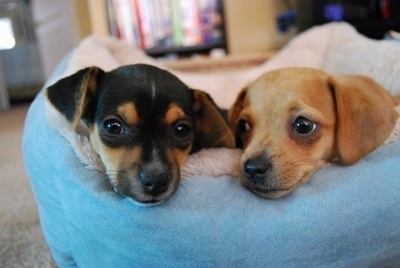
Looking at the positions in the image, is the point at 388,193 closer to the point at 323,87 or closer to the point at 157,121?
the point at 323,87

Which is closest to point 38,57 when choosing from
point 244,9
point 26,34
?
point 26,34

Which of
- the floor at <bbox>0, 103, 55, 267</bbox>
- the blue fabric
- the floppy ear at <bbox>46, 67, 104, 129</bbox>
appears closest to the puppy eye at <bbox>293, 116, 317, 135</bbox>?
the blue fabric

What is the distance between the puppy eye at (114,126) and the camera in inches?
48.1

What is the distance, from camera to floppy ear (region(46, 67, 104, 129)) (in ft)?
4.04

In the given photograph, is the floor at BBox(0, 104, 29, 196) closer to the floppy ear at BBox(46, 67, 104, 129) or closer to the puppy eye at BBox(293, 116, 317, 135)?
the floppy ear at BBox(46, 67, 104, 129)

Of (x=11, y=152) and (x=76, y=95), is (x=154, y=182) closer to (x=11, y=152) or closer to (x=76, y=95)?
(x=76, y=95)

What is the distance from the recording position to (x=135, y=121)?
1207 mm

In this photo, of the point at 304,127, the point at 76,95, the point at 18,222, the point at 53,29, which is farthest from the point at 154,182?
the point at 53,29

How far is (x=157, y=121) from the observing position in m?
1.23

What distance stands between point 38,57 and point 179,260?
212 inches

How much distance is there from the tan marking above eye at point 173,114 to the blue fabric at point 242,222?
18cm

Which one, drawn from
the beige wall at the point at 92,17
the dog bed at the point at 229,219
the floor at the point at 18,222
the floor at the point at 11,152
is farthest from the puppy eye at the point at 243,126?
the beige wall at the point at 92,17

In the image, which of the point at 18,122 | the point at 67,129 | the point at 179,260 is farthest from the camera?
the point at 18,122

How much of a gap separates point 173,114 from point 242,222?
1.25 ft
